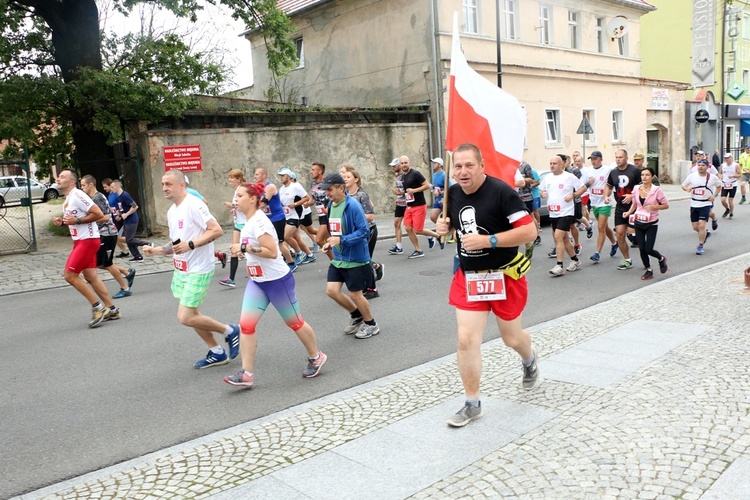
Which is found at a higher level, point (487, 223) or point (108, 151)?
point (108, 151)

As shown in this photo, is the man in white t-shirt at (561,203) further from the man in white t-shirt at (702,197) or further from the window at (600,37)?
the window at (600,37)

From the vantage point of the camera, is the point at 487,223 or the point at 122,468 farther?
the point at 487,223

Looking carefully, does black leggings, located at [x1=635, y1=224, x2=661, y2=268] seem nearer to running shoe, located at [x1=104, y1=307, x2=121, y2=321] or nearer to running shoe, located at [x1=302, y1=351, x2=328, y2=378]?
running shoe, located at [x1=302, y1=351, x2=328, y2=378]

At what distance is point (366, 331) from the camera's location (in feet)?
22.6

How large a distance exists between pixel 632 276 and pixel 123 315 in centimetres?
736

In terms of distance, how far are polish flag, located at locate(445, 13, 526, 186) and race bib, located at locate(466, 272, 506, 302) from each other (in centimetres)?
92

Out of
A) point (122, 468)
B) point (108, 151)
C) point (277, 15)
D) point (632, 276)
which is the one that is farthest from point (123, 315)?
point (277, 15)

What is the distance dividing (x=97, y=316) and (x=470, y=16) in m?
19.4

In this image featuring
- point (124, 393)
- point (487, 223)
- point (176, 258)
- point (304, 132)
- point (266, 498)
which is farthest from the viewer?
point (304, 132)

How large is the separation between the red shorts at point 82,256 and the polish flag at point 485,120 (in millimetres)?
5204

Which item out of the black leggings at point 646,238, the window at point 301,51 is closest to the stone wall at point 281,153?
the window at point 301,51

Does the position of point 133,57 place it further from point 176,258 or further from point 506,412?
point 506,412

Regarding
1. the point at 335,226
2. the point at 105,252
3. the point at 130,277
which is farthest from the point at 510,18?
the point at 335,226

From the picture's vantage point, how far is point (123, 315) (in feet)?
27.7
